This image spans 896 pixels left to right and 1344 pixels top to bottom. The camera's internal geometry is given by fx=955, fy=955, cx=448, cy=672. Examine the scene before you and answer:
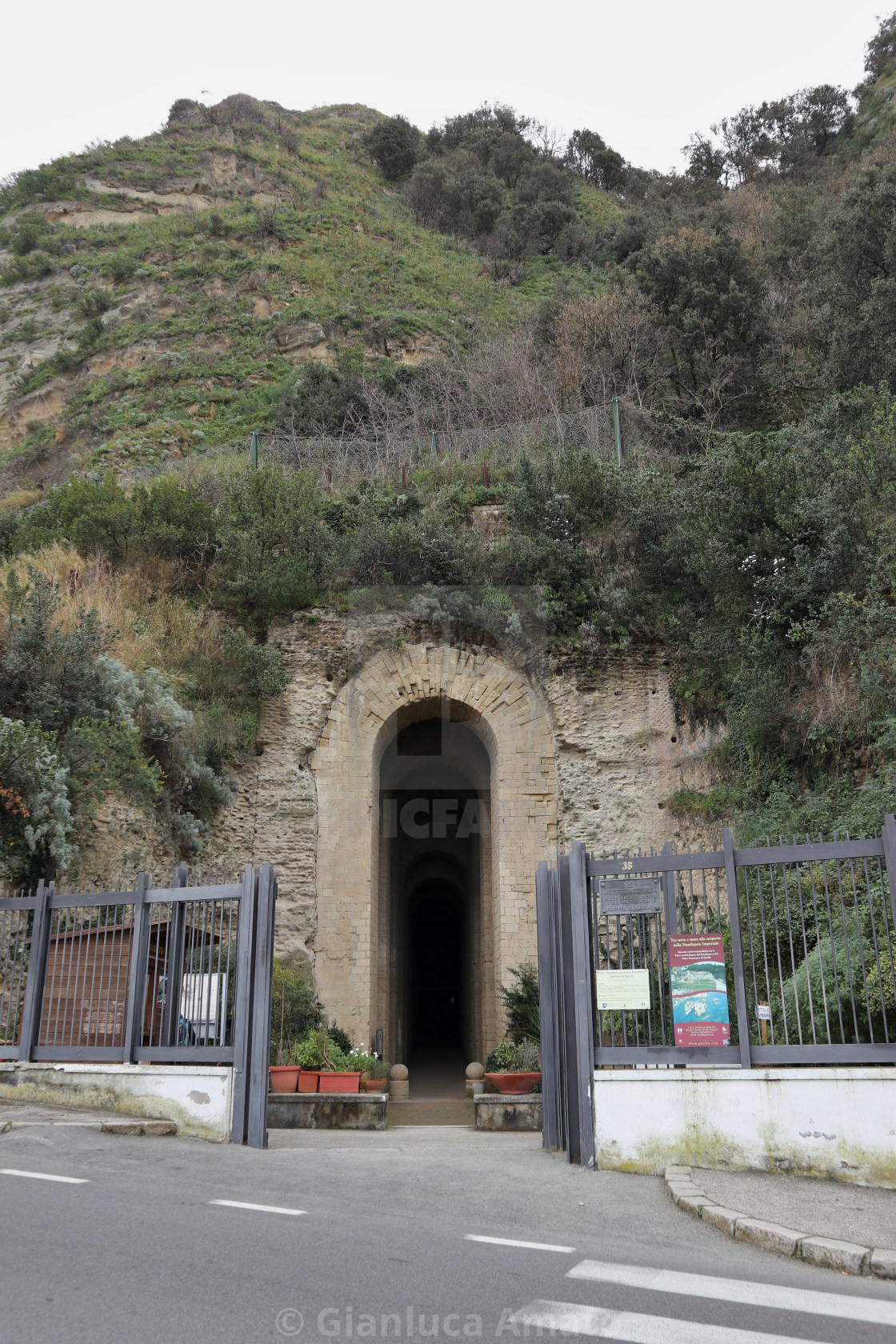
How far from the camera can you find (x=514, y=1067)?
→ 11.9m

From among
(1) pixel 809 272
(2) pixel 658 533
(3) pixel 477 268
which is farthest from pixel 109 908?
(3) pixel 477 268

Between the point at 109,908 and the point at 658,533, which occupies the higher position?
the point at 658,533

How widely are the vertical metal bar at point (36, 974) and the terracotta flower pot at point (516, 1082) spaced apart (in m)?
4.99

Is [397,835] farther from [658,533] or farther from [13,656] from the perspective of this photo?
[13,656]

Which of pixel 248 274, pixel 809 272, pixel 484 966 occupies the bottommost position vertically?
pixel 484 966

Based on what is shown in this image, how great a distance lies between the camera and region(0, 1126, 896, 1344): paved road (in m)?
3.23

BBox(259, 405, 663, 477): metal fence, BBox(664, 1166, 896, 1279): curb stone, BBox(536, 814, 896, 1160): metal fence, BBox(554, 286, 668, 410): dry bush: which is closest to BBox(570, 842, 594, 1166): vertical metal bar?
BBox(536, 814, 896, 1160): metal fence

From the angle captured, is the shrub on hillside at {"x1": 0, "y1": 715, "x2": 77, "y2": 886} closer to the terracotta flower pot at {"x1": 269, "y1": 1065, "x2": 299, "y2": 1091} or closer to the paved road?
the terracotta flower pot at {"x1": 269, "y1": 1065, "x2": 299, "y2": 1091}

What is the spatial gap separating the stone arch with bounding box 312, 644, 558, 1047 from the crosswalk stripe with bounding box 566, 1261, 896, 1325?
1012 cm

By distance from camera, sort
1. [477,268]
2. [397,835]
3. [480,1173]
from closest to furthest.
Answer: [480,1173]
[397,835]
[477,268]

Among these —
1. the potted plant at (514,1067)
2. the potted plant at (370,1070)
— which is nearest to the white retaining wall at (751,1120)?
the potted plant at (514,1067)

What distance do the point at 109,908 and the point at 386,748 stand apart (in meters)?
8.53

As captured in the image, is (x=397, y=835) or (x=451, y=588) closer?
(x=451, y=588)

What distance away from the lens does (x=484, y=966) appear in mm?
16312
